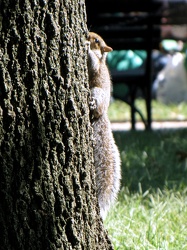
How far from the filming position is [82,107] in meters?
2.59

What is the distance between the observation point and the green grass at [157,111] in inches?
409

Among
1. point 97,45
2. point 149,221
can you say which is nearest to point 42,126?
point 97,45

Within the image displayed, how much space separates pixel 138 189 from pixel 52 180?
6.94 feet

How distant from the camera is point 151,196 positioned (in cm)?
421

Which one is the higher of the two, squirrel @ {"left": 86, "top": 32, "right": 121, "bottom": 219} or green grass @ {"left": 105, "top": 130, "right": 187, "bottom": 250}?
squirrel @ {"left": 86, "top": 32, "right": 121, "bottom": 219}

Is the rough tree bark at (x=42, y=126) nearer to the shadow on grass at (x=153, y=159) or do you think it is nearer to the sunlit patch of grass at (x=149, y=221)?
the sunlit patch of grass at (x=149, y=221)

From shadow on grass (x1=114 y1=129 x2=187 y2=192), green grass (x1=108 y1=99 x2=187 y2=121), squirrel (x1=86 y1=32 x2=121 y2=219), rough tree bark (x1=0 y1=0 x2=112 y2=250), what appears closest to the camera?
rough tree bark (x1=0 y1=0 x2=112 y2=250)

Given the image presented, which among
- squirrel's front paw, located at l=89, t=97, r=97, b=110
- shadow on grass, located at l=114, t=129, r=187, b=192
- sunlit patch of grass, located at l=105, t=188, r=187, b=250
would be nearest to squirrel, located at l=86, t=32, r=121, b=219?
squirrel's front paw, located at l=89, t=97, r=97, b=110

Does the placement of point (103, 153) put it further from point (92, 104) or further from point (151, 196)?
point (151, 196)

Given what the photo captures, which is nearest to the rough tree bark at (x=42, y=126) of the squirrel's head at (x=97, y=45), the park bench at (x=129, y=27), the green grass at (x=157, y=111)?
the squirrel's head at (x=97, y=45)

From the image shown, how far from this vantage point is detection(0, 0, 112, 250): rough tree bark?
2.39m

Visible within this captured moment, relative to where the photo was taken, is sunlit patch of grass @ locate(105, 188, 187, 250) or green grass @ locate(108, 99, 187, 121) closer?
sunlit patch of grass @ locate(105, 188, 187, 250)

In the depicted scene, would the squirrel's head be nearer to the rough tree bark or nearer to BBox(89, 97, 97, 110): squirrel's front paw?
BBox(89, 97, 97, 110): squirrel's front paw

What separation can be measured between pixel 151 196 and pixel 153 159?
1.26 meters
